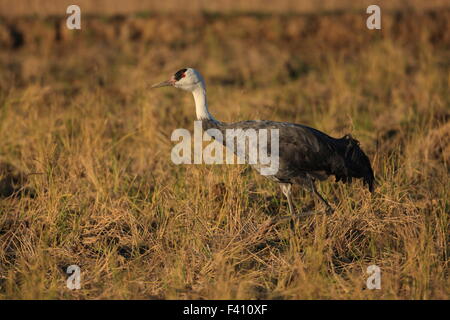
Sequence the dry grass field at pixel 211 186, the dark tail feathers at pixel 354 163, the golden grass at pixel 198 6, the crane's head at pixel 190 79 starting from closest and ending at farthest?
the dry grass field at pixel 211 186 < the dark tail feathers at pixel 354 163 < the crane's head at pixel 190 79 < the golden grass at pixel 198 6

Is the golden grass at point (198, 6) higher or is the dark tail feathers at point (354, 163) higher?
the golden grass at point (198, 6)

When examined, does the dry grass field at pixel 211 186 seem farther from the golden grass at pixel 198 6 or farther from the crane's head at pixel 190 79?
the golden grass at pixel 198 6

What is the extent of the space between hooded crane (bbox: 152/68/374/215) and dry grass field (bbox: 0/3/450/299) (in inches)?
9.6

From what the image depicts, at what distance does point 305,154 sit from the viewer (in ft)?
21.8

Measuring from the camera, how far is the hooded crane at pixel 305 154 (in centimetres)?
664

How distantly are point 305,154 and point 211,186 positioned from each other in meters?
0.87

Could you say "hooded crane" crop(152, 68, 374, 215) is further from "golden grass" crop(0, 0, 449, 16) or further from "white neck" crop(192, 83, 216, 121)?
"golden grass" crop(0, 0, 449, 16)

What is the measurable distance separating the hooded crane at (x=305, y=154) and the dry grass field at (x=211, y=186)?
243 mm

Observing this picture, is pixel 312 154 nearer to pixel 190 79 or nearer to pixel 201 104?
pixel 201 104

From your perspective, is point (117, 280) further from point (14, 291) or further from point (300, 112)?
point (300, 112)

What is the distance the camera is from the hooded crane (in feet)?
21.8

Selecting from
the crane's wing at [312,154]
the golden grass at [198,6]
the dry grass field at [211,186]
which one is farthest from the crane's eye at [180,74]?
the golden grass at [198,6]

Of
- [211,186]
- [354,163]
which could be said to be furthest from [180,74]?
[354,163]

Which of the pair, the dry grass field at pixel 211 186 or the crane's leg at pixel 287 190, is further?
the crane's leg at pixel 287 190
